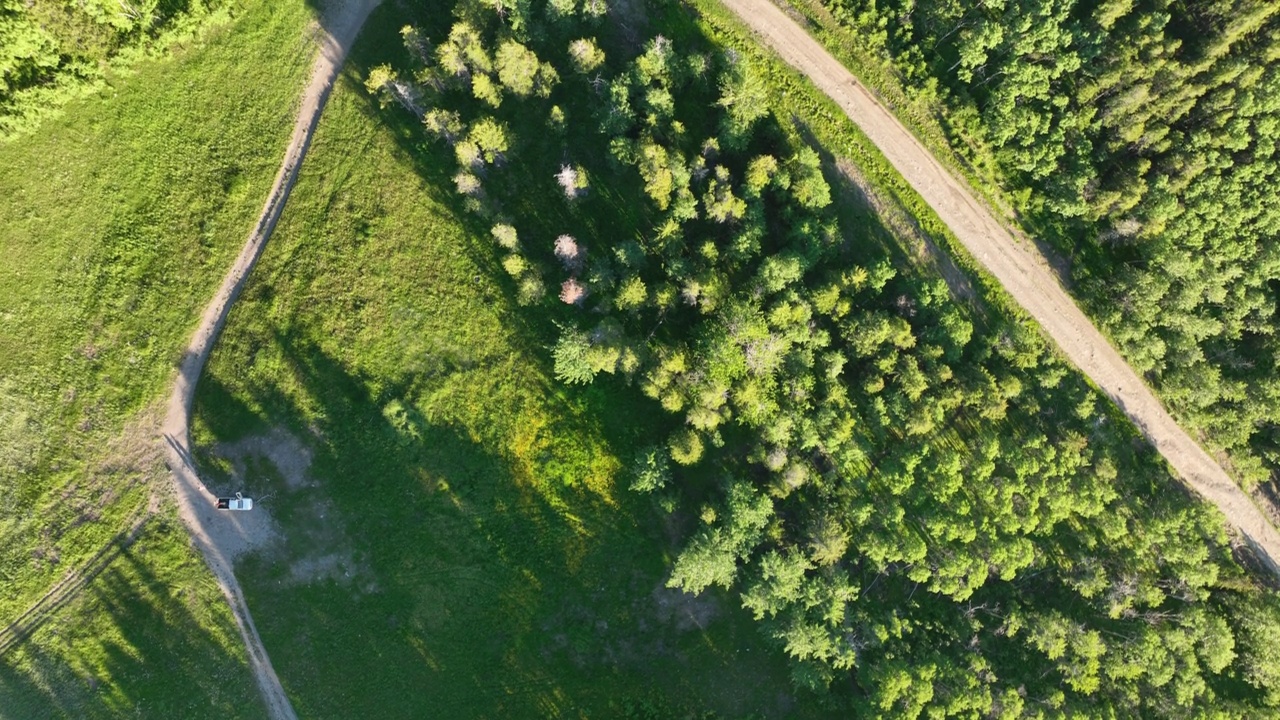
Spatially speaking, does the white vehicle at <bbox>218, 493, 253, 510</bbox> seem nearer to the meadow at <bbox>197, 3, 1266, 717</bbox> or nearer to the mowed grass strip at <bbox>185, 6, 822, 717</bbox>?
the mowed grass strip at <bbox>185, 6, 822, 717</bbox>

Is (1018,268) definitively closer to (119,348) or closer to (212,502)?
(212,502)

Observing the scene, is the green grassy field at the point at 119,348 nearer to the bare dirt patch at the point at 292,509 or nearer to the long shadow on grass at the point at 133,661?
the long shadow on grass at the point at 133,661

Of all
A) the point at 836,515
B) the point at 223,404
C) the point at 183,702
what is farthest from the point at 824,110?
the point at 183,702

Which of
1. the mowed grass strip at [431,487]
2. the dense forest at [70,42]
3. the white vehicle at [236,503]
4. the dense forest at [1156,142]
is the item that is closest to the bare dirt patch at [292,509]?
the mowed grass strip at [431,487]

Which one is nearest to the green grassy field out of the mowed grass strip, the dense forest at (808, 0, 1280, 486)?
the mowed grass strip

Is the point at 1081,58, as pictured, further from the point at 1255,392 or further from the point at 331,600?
the point at 331,600

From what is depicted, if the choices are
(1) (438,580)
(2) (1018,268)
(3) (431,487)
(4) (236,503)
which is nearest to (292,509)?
(4) (236,503)
